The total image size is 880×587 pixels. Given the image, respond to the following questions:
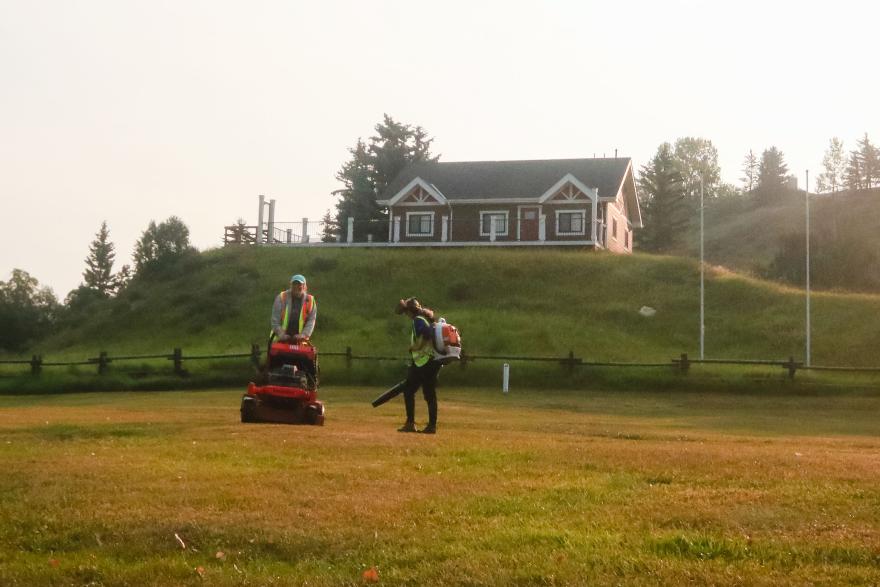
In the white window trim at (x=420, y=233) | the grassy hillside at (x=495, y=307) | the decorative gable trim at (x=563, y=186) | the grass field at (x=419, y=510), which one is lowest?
the grass field at (x=419, y=510)

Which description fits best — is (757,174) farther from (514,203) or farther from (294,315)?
(294,315)

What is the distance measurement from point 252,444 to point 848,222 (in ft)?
363

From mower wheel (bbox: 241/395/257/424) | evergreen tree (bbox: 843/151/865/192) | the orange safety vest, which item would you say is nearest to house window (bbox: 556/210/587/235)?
the orange safety vest

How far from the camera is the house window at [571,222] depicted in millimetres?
68062

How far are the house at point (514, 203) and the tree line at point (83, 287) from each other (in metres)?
16.7

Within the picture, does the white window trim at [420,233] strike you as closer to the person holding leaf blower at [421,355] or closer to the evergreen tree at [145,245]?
the evergreen tree at [145,245]

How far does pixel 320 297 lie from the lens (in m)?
59.0

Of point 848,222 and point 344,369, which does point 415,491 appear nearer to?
point 344,369

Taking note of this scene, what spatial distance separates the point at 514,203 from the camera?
6981 centimetres

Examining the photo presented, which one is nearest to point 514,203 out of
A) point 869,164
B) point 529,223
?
point 529,223

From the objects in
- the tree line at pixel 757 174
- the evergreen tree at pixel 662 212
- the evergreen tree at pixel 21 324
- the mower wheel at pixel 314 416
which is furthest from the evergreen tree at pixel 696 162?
the mower wheel at pixel 314 416

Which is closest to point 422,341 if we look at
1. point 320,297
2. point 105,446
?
point 105,446

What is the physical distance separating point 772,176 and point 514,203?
326ft

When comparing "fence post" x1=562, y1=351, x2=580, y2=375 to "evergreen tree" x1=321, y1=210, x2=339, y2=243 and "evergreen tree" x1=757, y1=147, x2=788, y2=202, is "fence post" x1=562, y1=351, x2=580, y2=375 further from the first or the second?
"evergreen tree" x1=757, y1=147, x2=788, y2=202
